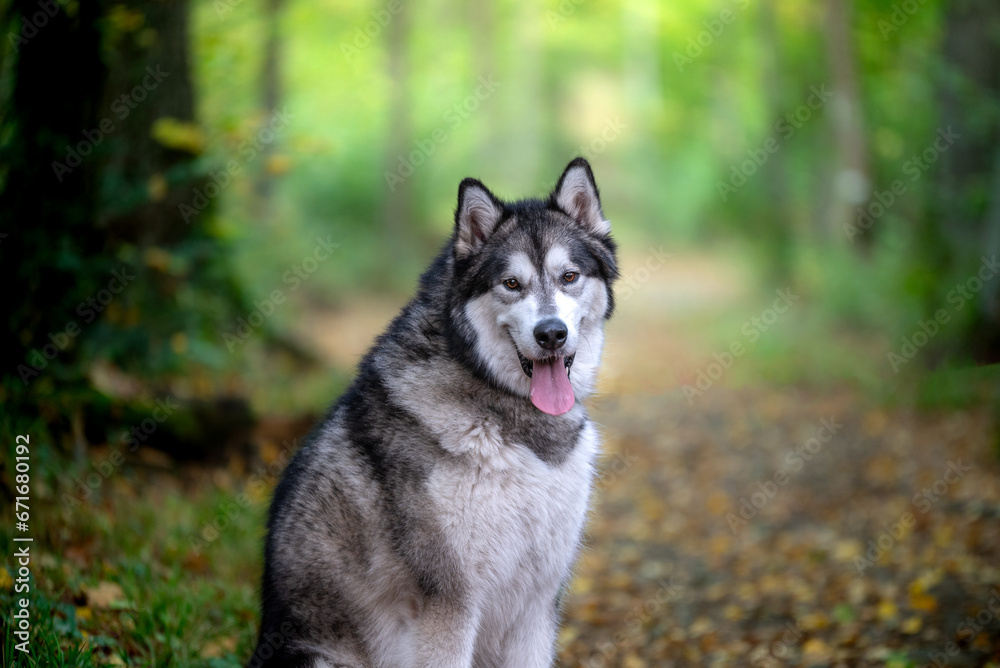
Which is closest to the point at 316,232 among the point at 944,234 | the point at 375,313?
the point at 375,313

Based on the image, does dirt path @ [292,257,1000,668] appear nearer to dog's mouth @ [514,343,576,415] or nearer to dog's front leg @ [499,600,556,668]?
dog's mouth @ [514,343,576,415]

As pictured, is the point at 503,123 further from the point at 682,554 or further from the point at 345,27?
the point at 682,554

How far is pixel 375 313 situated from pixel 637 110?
23.1m

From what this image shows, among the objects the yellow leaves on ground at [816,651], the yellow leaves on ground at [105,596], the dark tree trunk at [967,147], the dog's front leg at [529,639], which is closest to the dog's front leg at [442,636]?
the dog's front leg at [529,639]

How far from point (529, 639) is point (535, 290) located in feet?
5.23

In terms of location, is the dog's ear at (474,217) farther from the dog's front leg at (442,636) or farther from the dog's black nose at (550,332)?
the dog's front leg at (442,636)

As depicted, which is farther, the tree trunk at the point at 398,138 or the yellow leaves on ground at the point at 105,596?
the tree trunk at the point at 398,138

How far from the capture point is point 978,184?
9.09m

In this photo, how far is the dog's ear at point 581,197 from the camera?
3609 millimetres

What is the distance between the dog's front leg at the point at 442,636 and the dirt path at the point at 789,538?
136 cm

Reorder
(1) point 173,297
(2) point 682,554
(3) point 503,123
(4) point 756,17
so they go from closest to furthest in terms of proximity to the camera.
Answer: (2) point 682,554, (1) point 173,297, (4) point 756,17, (3) point 503,123

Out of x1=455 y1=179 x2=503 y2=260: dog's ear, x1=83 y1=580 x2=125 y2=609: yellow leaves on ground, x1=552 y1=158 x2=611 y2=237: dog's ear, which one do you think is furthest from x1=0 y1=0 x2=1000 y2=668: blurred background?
x1=455 y1=179 x2=503 y2=260: dog's ear

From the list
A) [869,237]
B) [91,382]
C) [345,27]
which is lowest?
[91,382]

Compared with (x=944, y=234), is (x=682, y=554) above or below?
below
